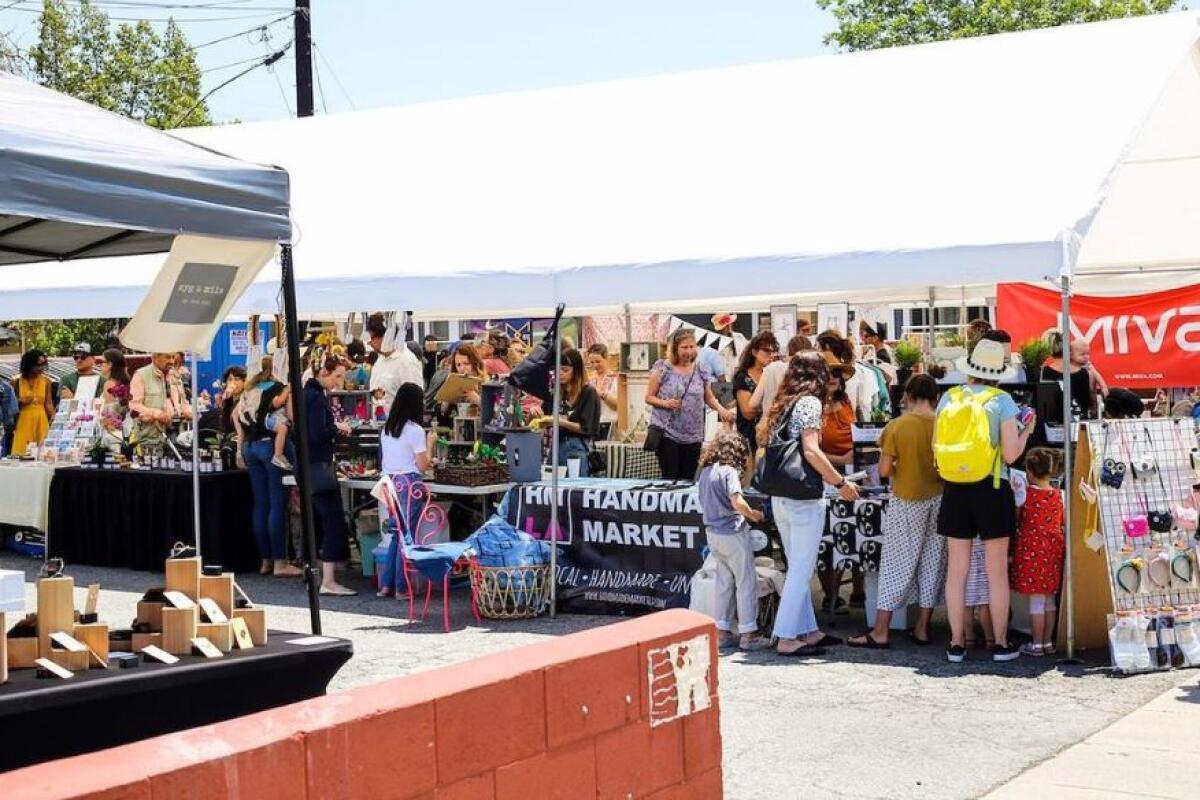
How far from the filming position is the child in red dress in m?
8.49

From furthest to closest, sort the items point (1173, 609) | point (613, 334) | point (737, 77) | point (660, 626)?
point (613, 334)
point (737, 77)
point (1173, 609)
point (660, 626)

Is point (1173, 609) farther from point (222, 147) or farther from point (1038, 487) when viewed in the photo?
point (222, 147)

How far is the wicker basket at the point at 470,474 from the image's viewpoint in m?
11.1

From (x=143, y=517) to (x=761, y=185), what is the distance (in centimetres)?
581

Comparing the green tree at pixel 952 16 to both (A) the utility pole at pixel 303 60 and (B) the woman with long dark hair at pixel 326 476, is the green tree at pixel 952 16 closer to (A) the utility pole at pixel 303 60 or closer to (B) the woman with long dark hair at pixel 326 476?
(A) the utility pole at pixel 303 60

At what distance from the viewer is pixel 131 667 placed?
5.12 meters

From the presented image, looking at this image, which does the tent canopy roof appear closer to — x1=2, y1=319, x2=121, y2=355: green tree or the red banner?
the red banner

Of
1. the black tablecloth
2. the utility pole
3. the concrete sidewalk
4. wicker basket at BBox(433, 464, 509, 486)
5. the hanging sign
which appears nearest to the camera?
the concrete sidewalk

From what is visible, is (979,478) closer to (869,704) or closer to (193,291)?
(869,704)

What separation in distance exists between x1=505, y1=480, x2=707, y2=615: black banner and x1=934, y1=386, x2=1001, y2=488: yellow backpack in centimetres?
195

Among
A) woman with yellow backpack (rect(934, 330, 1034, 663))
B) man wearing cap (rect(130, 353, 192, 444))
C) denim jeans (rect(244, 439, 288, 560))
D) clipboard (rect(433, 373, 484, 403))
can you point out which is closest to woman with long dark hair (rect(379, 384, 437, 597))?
denim jeans (rect(244, 439, 288, 560))

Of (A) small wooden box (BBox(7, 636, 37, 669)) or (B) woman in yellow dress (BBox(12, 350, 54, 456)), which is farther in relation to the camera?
(B) woman in yellow dress (BBox(12, 350, 54, 456))

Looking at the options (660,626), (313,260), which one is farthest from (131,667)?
(313,260)

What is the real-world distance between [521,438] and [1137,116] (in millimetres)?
4385
